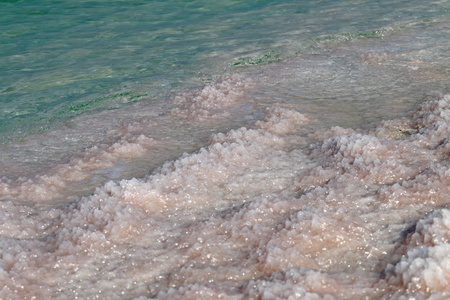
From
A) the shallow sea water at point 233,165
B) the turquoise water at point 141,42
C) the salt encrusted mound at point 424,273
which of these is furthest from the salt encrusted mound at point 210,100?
the salt encrusted mound at point 424,273

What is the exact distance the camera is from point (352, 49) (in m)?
7.05

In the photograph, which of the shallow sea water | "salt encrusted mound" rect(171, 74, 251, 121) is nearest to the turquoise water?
the shallow sea water

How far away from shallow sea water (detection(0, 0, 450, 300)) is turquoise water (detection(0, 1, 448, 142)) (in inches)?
2.0

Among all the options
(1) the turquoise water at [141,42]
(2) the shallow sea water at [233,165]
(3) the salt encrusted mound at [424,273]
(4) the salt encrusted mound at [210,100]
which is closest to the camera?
(3) the salt encrusted mound at [424,273]

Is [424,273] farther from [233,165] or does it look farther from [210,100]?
[210,100]

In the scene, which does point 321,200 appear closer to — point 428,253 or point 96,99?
point 428,253

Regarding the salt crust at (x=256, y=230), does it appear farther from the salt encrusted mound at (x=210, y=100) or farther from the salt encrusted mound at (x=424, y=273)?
the salt encrusted mound at (x=210, y=100)

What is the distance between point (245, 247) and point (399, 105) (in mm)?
2783

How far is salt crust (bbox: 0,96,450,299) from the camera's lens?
91.9 inches

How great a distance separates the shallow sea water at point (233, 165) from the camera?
8.32 ft

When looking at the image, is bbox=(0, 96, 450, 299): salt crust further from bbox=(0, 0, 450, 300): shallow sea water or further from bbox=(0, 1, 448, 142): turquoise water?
bbox=(0, 1, 448, 142): turquoise water

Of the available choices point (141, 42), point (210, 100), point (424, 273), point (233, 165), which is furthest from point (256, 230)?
point (141, 42)

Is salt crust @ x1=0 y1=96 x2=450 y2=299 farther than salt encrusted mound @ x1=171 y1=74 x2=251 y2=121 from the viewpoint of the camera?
No

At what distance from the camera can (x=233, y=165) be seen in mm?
3824
